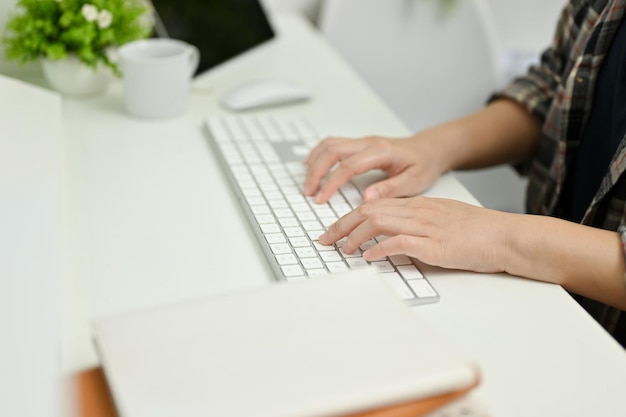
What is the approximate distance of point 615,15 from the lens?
106 centimetres

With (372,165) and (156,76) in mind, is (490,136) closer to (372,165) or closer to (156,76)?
(372,165)

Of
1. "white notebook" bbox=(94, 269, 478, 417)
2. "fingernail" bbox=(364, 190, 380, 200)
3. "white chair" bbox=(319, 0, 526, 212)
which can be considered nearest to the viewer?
"white notebook" bbox=(94, 269, 478, 417)

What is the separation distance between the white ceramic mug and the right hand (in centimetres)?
25

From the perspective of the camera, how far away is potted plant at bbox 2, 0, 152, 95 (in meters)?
1.14

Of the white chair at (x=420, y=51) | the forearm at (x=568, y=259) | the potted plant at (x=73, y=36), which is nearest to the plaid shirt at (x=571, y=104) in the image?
the forearm at (x=568, y=259)

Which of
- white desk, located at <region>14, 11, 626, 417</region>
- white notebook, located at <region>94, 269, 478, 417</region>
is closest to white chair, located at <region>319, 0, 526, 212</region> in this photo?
white desk, located at <region>14, 11, 626, 417</region>

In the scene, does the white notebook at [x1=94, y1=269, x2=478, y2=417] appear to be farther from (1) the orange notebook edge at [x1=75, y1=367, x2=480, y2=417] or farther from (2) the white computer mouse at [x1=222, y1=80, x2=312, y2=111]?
(2) the white computer mouse at [x1=222, y1=80, x2=312, y2=111]

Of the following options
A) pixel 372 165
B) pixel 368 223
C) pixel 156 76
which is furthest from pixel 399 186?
pixel 156 76

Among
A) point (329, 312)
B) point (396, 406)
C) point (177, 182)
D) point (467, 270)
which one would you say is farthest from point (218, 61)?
point (396, 406)

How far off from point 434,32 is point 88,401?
1307 millimetres


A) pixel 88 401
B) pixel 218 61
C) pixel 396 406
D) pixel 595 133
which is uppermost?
pixel 218 61

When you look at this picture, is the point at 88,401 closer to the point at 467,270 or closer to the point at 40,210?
the point at 40,210

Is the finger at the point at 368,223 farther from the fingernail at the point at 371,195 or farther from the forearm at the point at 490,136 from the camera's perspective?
the forearm at the point at 490,136

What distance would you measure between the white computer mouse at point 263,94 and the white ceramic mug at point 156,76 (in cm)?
8
